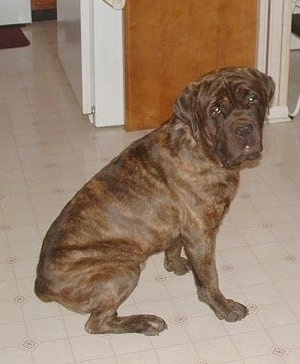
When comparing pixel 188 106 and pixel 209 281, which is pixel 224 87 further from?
pixel 209 281

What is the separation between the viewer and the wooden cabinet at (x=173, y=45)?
496cm

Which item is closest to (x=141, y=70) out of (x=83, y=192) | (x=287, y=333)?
(x=83, y=192)

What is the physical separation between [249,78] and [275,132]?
2.28 m

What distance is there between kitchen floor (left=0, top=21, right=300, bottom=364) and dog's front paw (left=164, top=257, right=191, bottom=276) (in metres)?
0.03

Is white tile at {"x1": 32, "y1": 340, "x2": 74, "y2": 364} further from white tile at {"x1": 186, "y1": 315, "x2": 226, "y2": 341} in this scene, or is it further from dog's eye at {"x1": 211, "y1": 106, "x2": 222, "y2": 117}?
dog's eye at {"x1": 211, "y1": 106, "x2": 222, "y2": 117}

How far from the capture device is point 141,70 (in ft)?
16.8

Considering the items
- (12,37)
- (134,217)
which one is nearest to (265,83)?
(134,217)

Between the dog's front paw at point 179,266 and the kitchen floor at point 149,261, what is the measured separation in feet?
0.11

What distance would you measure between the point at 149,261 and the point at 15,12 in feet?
14.2

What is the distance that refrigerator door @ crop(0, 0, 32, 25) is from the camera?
747 cm

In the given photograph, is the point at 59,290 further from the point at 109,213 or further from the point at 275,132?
the point at 275,132

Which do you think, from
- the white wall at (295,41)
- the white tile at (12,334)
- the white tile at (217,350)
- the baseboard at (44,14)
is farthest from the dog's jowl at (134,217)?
the baseboard at (44,14)

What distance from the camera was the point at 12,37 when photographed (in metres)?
7.21

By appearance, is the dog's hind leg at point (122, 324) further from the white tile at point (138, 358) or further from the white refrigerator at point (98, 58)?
the white refrigerator at point (98, 58)
